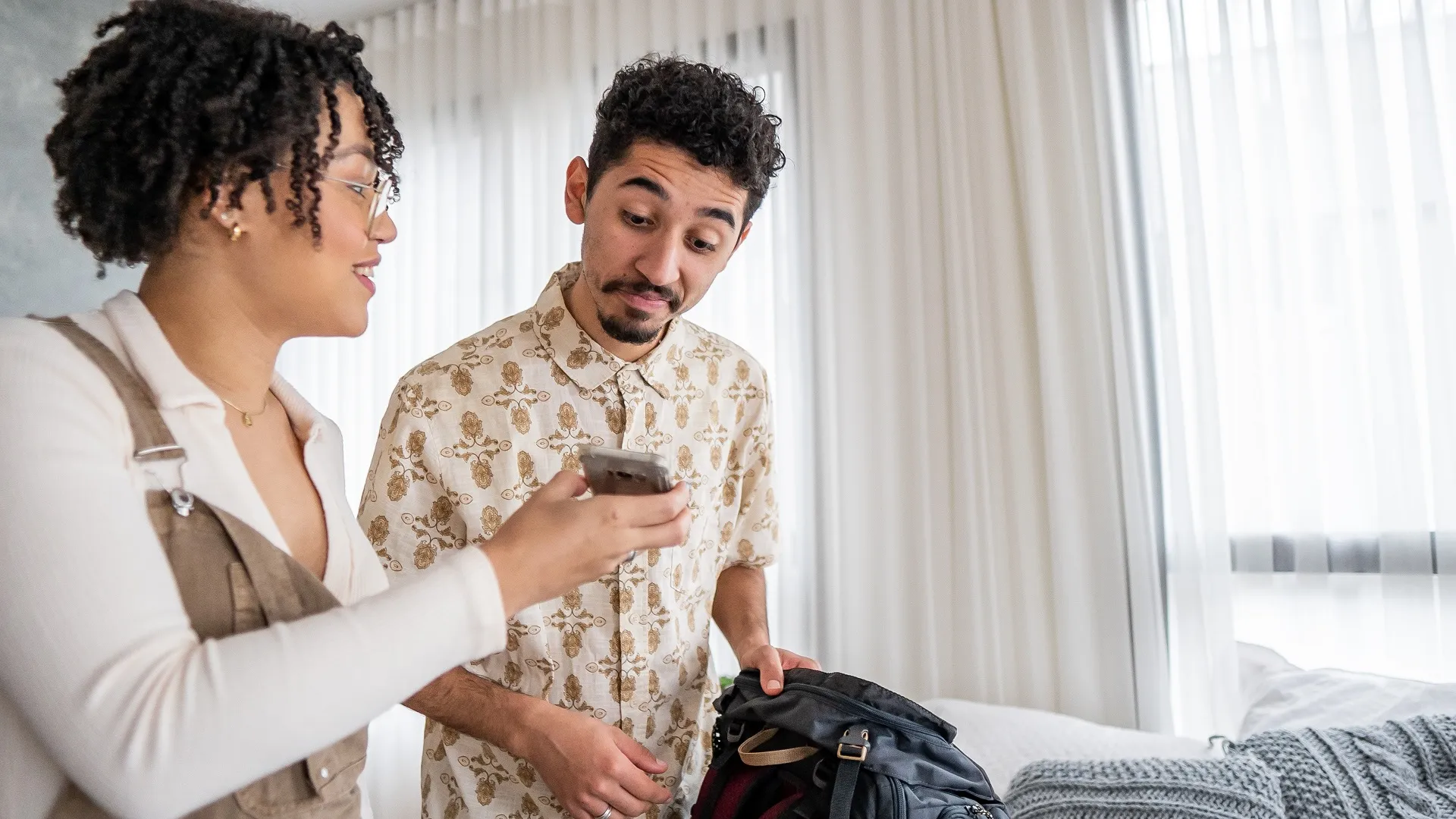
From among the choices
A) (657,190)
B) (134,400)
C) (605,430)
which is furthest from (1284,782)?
(134,400)

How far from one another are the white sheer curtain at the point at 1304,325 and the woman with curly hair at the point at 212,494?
1618mm

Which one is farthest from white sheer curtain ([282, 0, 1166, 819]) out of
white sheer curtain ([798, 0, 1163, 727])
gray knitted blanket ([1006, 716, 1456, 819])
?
gray knitted blanket ([1006, 716, 1456, 819])

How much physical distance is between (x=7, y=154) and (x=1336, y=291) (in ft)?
10.9

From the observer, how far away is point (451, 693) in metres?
1.22

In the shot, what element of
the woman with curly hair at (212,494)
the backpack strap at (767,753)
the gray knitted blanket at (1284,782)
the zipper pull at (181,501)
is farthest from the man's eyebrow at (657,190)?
the gray knitted blanket at (1284,782)

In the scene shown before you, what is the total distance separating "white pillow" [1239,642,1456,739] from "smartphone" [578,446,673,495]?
1367mm

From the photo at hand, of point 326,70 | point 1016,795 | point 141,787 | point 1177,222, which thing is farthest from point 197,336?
point 1177,222

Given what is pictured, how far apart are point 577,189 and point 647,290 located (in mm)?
274

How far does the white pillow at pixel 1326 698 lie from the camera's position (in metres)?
1.65

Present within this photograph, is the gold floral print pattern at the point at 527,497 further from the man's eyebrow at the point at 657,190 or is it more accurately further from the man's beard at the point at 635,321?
the man's eyebrow at the point at 657,190

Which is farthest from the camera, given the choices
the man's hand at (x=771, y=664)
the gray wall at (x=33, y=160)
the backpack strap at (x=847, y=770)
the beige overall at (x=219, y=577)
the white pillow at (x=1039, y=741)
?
the gray wall at (x=33, y=160)

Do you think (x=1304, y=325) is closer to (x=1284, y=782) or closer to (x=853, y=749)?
(x=1284, y=782)

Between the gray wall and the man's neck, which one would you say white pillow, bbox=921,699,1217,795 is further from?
the gray wall

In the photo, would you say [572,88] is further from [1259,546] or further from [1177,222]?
[1259,546]
